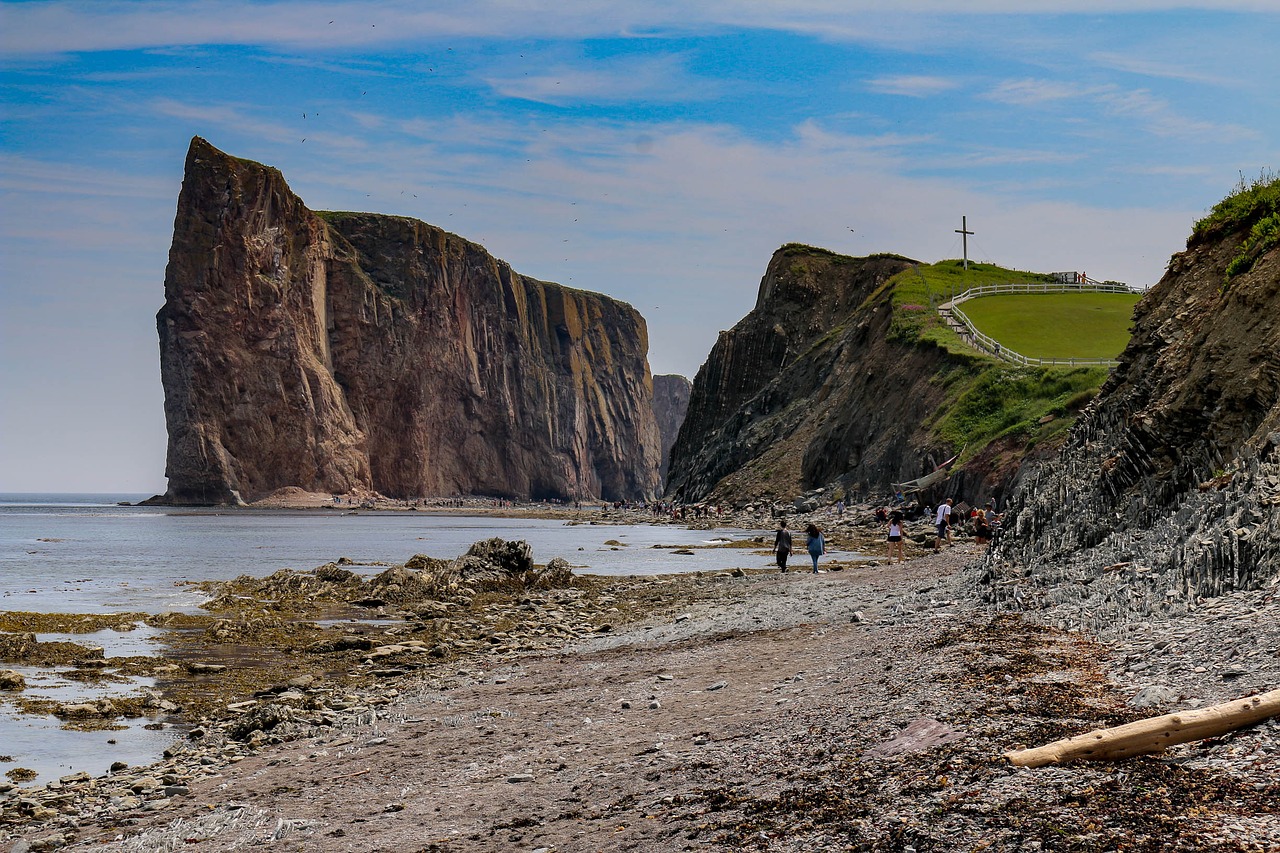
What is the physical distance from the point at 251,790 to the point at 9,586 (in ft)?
98.5

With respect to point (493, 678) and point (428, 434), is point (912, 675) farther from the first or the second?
point (428, 434)

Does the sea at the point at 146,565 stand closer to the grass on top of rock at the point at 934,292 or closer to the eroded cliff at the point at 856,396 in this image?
the eroded cliff at the point at 856,396

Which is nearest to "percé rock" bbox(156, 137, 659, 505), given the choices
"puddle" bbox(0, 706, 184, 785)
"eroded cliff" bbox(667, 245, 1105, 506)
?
"eroded cliff" bbox(667, 245, 1105, 506)

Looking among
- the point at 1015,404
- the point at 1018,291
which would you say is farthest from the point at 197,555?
the point at 1018,291

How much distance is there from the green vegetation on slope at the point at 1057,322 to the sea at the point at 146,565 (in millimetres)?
22203

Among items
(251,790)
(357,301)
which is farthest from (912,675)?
(357,301)

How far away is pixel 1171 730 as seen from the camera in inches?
283

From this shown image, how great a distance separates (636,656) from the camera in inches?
720

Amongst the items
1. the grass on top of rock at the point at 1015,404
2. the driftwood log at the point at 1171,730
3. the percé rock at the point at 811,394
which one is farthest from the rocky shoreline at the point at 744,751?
the percé rock at the point at 811,394

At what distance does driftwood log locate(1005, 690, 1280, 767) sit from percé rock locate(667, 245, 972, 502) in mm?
53557

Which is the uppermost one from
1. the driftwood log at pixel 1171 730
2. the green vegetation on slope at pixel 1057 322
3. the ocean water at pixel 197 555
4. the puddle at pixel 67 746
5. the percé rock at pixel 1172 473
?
the green vegetation on slope at pixel 1057 322

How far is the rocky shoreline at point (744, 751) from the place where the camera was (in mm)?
6895

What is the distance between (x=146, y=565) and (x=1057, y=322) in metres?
57.7

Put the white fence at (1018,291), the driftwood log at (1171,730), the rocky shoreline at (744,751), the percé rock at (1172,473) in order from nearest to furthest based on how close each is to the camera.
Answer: the rocky shoreline at (744,751), the driftwood log at (1171,730), the percé rock at (1172,473), the white fence at (1018,291)
